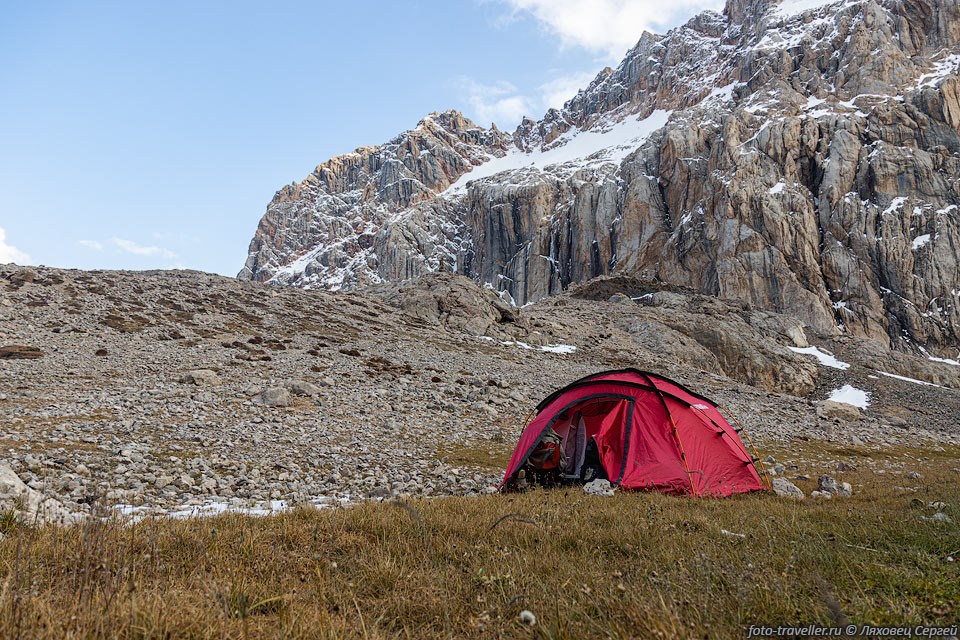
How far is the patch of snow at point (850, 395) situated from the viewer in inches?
1949

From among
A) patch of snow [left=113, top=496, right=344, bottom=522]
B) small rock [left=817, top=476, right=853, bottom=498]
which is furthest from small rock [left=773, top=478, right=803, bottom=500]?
patch of snow [left=113, top=496, right=344, bottom=522]

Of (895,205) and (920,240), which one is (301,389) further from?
(920,240)

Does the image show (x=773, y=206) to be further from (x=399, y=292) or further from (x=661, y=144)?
(x=399, y=292)

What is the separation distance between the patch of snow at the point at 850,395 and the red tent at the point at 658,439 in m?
50.5

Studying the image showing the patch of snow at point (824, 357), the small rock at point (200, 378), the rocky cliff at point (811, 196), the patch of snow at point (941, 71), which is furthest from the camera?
the patch of snow at point (941, 71)

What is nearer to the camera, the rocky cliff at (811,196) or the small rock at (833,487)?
the small rock at (833,487)

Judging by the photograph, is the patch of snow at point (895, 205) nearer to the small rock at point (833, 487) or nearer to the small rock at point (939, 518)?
the small rock at point (833, 487)

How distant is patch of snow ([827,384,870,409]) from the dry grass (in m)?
54.4

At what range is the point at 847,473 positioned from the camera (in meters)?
13.9

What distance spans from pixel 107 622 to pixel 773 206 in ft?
373


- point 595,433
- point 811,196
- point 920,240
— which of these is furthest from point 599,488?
point 920,240

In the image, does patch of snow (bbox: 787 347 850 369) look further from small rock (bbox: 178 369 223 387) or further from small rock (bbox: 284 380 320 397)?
small rock (bbox: 178 369 223 387)

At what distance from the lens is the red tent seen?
10391mm

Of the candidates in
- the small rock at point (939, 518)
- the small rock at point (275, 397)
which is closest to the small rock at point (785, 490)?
the small rock at point (939, 518)
